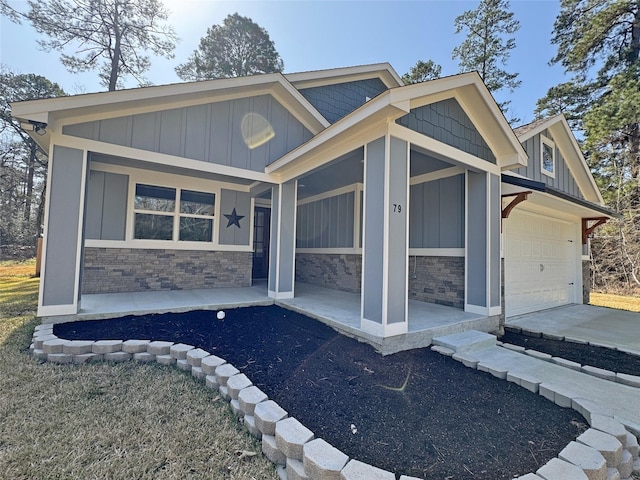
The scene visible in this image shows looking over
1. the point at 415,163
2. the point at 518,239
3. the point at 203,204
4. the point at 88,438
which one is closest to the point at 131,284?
the point at 203,204

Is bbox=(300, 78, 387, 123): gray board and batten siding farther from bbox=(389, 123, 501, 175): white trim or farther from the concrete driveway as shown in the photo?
the concrete driveway

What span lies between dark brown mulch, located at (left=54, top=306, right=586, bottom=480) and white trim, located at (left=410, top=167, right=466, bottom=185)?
362 cm

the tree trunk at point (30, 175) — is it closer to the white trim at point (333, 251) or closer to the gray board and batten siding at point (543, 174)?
the white trim at point (333, 251)

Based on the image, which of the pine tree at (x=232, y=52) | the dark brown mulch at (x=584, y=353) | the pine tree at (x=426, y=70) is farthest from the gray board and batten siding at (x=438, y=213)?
the pine tree at (x=232, y=52)

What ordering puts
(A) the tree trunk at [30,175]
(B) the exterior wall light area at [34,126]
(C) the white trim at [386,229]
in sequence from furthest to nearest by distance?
(A) the tree trunk at [30,175], (B) the exterior wall light area at [34,126], (C) the white trim at [386,229]

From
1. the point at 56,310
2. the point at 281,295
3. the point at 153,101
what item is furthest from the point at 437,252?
the point at 56,310

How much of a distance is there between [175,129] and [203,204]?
2494mm

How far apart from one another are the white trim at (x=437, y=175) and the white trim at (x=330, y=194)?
5.64 ft

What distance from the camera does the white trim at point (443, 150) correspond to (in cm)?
387

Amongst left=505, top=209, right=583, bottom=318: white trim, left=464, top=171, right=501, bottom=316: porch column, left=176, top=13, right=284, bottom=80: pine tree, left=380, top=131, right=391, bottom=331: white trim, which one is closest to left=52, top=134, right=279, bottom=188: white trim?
left=380, top=131, right=391, bottom=331: white trim

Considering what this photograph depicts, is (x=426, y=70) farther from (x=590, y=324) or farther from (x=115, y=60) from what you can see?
(x=115, y=60)

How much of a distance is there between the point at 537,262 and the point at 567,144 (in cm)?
A: 393

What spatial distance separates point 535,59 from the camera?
1431cm

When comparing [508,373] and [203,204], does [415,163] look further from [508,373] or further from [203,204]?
[203,204]
